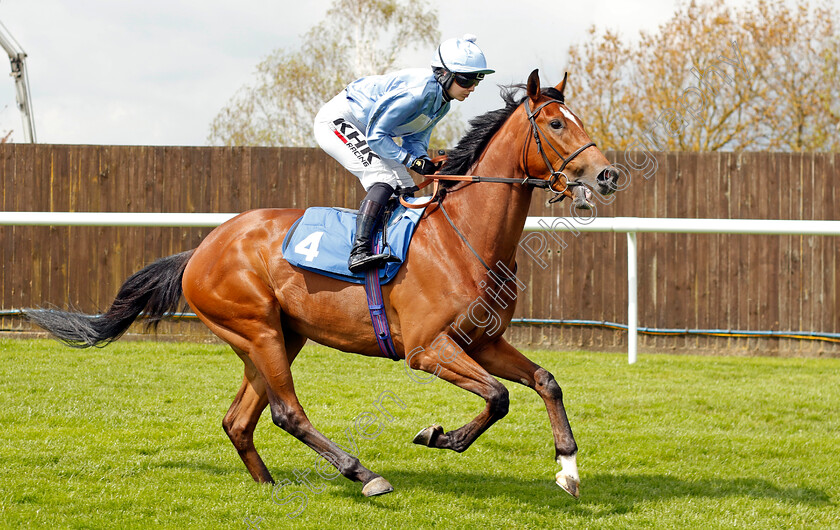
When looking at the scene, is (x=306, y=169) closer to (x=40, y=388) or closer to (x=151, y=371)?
(x=151, y=371)

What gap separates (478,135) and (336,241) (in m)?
0.87

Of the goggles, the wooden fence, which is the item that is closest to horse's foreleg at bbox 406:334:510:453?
the goggles

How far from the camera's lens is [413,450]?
481 centimetres

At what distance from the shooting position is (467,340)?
381cm

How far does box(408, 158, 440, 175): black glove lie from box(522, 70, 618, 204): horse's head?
0.54m

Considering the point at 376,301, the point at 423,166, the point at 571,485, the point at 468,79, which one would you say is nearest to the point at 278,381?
the point at 376,301

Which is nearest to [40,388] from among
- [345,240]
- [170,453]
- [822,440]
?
[170,453]

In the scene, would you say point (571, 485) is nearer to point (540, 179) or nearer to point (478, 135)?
point (540, 179)

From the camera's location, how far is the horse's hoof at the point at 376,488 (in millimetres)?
3713

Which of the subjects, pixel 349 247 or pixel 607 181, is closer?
pixel 607 181

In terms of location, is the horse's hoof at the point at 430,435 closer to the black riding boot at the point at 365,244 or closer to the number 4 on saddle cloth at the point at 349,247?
the number 4 on saddle cloth at the point at 349,247

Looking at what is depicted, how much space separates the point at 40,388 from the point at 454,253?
376 centimetres

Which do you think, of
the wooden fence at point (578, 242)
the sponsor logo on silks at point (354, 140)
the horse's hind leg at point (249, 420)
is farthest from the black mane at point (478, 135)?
the wooden fence at point (578, 242)

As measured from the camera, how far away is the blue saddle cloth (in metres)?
3.96
